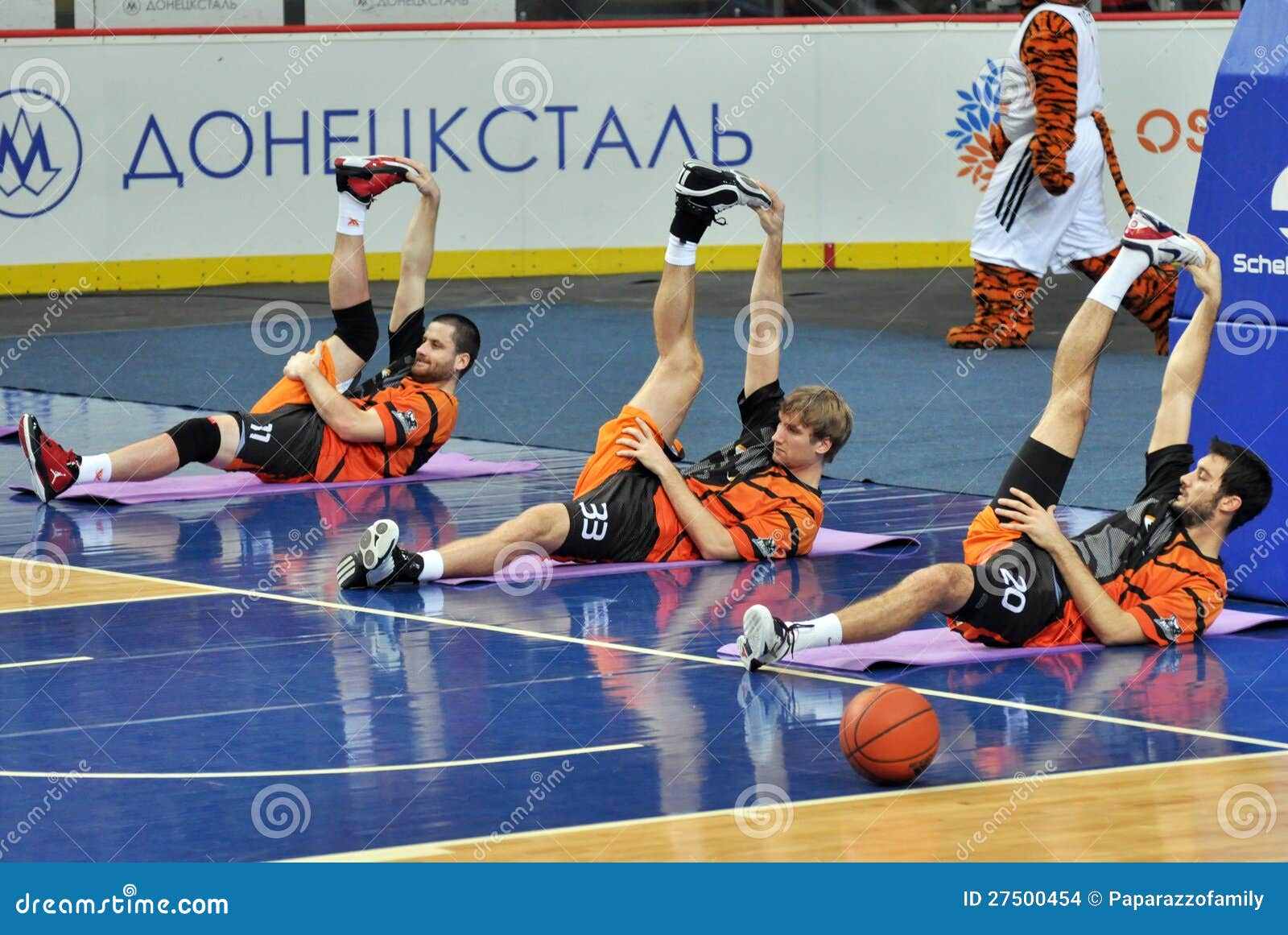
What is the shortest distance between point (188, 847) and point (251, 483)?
261 inches

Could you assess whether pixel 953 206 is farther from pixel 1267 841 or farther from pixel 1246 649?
pixel 1267 841

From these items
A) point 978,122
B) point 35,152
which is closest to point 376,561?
point 35,152

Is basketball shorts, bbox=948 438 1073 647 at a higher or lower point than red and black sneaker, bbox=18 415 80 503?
higher

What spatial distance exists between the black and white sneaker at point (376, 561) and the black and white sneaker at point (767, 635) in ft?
6.58

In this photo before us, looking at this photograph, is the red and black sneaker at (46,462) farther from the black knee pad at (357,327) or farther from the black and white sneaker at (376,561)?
the black and white sneaker at (376,561)

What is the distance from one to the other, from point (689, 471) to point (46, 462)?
11.2 feet

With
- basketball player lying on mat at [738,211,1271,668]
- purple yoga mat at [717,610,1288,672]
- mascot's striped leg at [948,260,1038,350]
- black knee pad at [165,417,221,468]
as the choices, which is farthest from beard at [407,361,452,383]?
mascot's striped leg at [948,260,1038,350]

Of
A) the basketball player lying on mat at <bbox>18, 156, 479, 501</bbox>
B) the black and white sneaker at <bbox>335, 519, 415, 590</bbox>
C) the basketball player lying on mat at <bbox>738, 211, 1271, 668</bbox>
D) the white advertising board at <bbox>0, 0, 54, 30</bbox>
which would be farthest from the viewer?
the white advertising board at <bbox>0, 0, 54, 30</bbox>

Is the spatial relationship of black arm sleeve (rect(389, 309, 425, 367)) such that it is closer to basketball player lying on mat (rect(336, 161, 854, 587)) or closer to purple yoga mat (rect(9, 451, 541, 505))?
purple yoga mat (rect(9, 451, 541, 505))

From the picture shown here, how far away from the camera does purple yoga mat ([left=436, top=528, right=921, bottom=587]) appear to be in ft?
32.5

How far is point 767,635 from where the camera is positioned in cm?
805

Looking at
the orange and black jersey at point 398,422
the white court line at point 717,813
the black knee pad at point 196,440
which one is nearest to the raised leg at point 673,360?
the orange and black jersey at point 398,422

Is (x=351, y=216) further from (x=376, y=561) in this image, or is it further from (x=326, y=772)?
(x=326, y=772)

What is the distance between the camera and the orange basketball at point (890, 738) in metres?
6.65
